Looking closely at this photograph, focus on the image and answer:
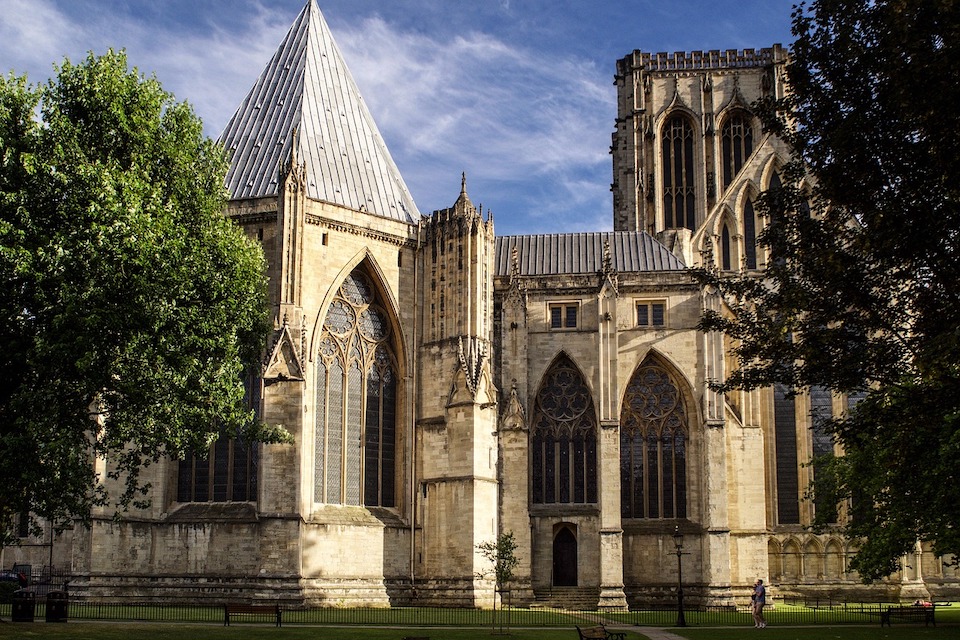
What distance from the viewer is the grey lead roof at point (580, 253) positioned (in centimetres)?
4903

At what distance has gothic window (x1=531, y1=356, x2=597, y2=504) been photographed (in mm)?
45625

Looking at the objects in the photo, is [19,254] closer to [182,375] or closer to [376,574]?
[182,375]

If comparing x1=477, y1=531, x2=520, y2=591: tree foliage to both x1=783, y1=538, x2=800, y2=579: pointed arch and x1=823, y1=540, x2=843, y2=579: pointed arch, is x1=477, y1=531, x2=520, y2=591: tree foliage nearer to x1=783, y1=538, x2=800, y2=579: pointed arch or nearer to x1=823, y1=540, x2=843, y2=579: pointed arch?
x1=783, y1=538, x2=800, y2=579: pointed arch

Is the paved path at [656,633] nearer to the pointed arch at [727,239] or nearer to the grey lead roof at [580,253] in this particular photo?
the grey lead roof at [580,253]

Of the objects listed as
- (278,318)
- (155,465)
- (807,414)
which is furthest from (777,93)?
(155,465)

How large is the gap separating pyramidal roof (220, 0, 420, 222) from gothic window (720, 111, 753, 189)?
86.6ft

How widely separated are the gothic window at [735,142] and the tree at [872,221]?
42.9 meters

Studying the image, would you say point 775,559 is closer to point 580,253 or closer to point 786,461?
point 786,461

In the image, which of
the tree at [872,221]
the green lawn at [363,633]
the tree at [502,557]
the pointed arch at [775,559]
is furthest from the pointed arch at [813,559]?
the tree at [872,221]

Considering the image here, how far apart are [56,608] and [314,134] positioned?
66.4 ft

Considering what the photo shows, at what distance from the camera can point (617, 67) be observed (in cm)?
6994

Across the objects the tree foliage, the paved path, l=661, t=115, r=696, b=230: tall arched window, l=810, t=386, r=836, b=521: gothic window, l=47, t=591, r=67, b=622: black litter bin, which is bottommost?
the paved path

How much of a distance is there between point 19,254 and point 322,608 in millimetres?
16732

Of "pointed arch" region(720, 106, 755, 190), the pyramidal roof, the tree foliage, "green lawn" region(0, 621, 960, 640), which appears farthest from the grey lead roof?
"green lawn" region(0, 621, 960, 640)
